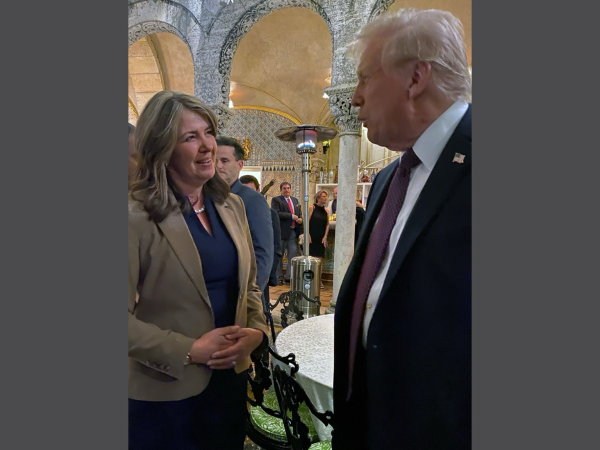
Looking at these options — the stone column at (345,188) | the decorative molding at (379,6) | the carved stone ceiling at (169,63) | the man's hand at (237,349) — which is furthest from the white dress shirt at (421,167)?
the decorative molding at (379,6)

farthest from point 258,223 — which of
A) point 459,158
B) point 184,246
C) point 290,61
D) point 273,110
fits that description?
point 273,110

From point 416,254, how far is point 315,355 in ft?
3.39

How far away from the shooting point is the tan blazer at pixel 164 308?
2.25 feet

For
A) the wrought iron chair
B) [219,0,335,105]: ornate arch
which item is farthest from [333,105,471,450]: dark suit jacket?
[219,0,335,105]: ornate arch

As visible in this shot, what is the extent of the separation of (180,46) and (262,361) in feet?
6.51

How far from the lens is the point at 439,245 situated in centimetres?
61

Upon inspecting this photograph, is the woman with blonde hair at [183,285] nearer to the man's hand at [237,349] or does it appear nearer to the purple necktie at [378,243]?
the man's hand at [237,349]

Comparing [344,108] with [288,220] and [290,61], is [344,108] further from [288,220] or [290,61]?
[290,61]

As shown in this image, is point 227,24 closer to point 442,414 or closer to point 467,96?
point 467,96

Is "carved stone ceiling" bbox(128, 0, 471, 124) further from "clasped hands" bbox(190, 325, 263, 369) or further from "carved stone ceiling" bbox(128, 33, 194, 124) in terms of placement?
"clasped hands" bbox(190, 325, 263, 369)

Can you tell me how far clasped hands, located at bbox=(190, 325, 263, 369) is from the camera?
2.44ft

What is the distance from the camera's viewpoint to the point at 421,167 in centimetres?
72

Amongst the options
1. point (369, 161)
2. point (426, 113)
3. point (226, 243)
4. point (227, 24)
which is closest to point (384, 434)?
point (226, 243)

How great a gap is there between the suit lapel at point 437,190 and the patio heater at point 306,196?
1465mm
